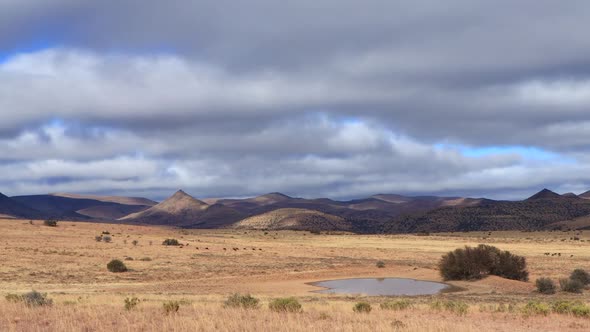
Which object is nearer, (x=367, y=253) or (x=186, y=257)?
(x=186, y=257)

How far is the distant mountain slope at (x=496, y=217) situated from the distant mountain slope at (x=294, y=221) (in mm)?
14905

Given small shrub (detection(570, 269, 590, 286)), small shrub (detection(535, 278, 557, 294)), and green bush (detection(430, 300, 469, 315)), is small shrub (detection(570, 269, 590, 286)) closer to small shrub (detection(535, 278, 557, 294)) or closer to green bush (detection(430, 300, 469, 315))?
small shrub (detection(535, 278, 557, 294))

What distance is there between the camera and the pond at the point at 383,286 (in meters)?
34.2

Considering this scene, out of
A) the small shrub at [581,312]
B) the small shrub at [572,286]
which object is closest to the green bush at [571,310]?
the small shrub at [581,312]

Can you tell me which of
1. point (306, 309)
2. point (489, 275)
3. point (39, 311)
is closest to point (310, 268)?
point (489, 275)

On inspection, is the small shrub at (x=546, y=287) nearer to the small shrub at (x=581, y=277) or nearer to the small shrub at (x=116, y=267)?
the small shrub at (x=581, y=277)

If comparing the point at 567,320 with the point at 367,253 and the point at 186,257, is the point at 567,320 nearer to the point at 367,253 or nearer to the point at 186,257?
the point at 186,257

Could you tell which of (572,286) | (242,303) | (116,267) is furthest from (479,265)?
(242,303)

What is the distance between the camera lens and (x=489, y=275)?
134 feet

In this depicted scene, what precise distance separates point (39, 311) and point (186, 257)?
38.8 meters

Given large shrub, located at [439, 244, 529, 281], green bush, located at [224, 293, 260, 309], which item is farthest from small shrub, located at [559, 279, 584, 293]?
green bush, located at [224, 293, 260, 309]

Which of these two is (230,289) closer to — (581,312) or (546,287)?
(546,287)

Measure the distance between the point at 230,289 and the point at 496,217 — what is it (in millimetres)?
131999

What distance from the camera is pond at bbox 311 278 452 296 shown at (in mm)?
34219
